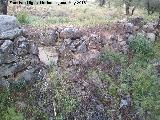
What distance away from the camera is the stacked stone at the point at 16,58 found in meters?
18.1

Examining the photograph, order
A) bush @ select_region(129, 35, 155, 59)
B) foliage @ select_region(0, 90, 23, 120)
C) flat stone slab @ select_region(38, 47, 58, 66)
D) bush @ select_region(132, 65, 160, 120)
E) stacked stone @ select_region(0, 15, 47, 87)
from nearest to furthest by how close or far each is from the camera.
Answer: foliage @ select_region(0, 90, 23, 120) → stacked stone @ select_region(0, 15, 47, 87) → bush @ select_region(132, 65, 160, 120) → flat stone slab @ select_region(38, 47, 58, 66) → bush @ select_region(129, 35, 155, 59)

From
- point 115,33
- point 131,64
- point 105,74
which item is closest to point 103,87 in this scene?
point 105,74

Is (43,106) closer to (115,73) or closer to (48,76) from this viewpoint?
(48,76)

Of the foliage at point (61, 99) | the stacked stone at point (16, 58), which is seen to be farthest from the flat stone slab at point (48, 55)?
the foliage at point (61, 99)

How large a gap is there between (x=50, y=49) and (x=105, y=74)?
10.5ft

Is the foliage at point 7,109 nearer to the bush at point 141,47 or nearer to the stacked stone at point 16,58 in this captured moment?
the stacked stone at point 16,58


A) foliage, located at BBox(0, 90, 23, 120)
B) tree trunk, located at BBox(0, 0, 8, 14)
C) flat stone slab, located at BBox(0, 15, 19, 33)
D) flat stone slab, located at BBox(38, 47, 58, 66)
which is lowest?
foliage, located at BBox(0, 90, 23, 120)

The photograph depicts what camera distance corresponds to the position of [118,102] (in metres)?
18.9

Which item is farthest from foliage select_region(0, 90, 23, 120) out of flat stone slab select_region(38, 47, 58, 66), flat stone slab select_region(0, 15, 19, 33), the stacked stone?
flat stone slab select_region(0, 15, 19, 33)

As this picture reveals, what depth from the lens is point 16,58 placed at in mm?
18469

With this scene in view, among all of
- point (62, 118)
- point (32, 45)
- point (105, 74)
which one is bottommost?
point (62, 118)

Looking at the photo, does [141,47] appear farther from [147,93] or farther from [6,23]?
[6,23]

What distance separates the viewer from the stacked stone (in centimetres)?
1811

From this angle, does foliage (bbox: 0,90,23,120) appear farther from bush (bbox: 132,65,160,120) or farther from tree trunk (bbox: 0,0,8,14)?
tree trunk (bbox: 0,0,8,14)
